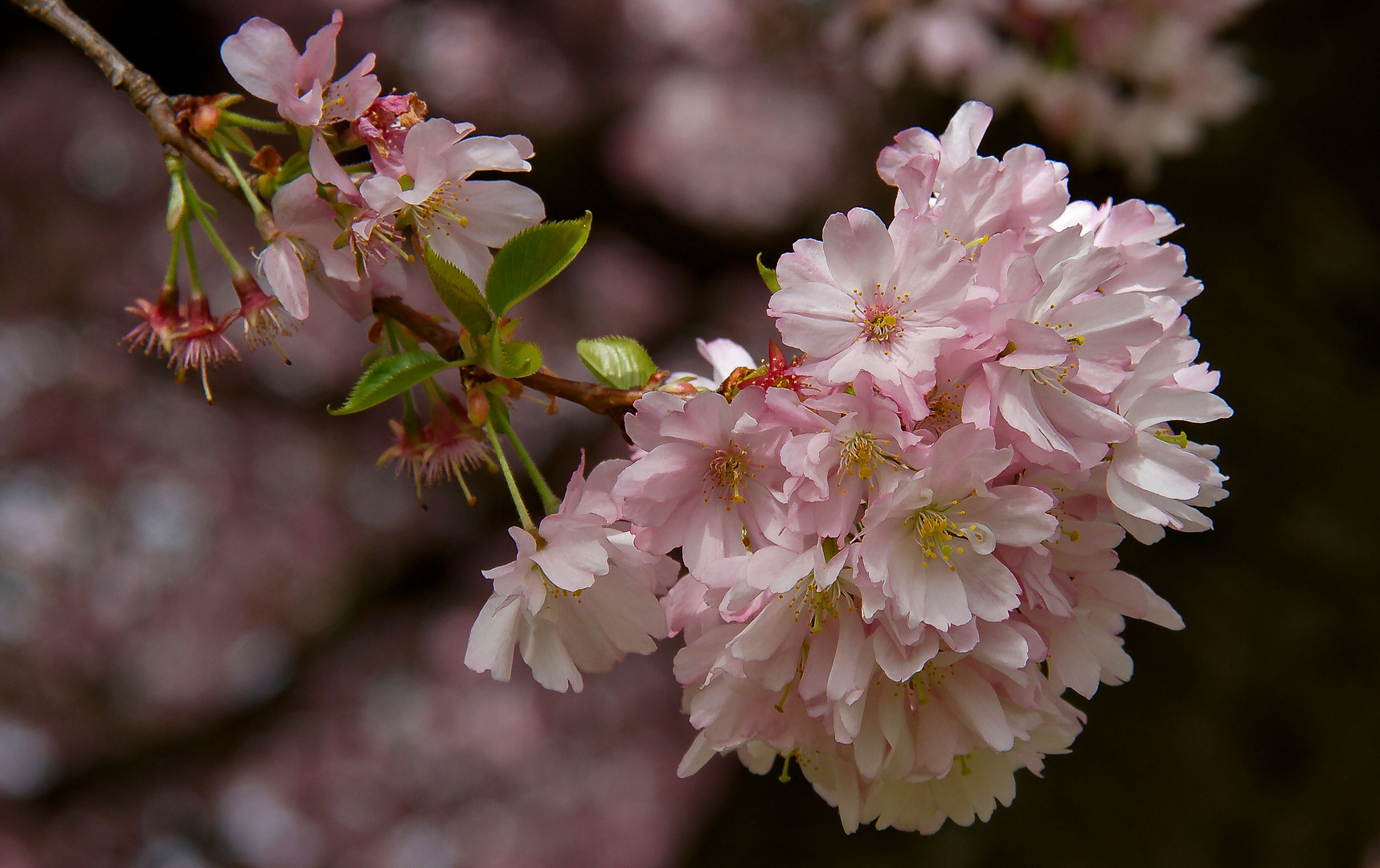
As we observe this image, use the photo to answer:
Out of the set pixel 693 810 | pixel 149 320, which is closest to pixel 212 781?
pixel 693 810

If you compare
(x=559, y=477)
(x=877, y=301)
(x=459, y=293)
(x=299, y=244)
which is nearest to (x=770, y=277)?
(x=877, y=301)

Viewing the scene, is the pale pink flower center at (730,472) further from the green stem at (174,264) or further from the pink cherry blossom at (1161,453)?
the green stem at (174,264)

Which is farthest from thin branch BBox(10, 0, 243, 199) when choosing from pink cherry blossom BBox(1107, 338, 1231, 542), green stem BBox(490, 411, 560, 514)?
Answer: pink cherry blossom BBox(1107, 338, 1231, 542)

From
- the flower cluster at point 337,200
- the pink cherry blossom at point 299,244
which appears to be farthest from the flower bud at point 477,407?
the pink cherry blossom at point 299,244

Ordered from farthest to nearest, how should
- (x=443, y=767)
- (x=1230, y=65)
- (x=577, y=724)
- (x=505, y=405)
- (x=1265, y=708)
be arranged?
(x=577, y=724) → (x=443, y=767) → (x=1265, y=708) → (x=1230, y=65) → (x=505, y=405)

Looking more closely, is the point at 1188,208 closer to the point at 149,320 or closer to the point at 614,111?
the point at 614,111

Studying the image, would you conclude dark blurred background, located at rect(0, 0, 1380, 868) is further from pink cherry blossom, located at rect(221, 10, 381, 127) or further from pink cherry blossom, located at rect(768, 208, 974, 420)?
pink cherry blossom, located at rect(221, 10, 381, 127)
